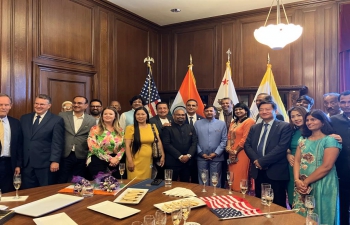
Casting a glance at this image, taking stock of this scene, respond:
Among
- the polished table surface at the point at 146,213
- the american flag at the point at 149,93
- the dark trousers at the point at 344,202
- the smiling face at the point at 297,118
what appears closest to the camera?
the polished table surface at the point at 146,213

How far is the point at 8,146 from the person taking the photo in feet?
9.90

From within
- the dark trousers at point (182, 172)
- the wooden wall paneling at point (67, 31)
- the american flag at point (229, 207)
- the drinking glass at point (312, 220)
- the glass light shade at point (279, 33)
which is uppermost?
the wooden wall paneling at point (67, 31)

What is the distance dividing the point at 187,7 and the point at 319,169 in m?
3.83

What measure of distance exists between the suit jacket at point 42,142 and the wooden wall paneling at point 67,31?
1303 mm

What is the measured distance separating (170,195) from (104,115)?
→ 151cm

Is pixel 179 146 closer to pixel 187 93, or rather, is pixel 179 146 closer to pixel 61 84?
pixel 187 93

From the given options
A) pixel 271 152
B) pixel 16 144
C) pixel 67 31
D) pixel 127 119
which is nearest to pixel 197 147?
pixel 271 152

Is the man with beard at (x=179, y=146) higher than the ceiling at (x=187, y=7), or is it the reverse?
the ceiling at (x=187, y=7)

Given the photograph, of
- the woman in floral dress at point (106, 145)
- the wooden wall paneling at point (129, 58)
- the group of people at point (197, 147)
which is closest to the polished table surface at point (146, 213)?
the group of people at point (197, 147)

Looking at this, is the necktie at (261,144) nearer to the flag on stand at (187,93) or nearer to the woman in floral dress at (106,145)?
the woman in floral dress at (106,145)

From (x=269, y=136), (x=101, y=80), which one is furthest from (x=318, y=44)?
(x=101, y=80)

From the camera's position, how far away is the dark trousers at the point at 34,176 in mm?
3176

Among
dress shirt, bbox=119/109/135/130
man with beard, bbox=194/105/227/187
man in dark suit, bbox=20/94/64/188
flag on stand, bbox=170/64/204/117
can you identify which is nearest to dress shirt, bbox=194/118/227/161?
man with beard, bbox=194/105/227/187

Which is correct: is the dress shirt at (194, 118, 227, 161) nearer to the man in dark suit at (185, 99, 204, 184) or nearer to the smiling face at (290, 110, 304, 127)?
the man in dark suit at (185, 99, 204, 184)
